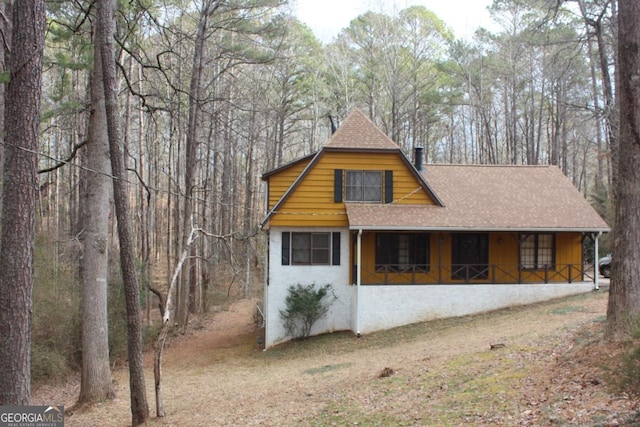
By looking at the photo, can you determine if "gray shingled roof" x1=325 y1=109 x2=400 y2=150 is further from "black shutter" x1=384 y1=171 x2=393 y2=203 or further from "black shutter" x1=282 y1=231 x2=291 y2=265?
"black shutter" x1=282 y1=231 x2=291 y2=265

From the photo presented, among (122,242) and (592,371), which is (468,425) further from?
(122,242)

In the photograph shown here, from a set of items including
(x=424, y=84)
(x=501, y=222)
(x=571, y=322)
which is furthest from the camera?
(x=424, y=84)

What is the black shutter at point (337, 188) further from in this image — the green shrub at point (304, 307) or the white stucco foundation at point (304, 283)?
the green shrub at point (304, 307)

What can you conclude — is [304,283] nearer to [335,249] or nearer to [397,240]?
[335,249]

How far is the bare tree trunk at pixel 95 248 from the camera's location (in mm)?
10898

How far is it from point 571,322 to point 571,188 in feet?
28.5

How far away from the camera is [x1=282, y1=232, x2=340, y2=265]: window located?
1792 cm

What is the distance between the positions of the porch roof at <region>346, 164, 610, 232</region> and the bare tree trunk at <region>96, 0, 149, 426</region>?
8867mm

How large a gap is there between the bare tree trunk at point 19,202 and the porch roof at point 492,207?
Answer: 446 inches

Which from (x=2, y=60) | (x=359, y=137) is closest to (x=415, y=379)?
(x=2, y=60)

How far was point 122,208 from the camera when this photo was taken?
8.91 metres

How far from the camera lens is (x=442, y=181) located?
66.7 feet

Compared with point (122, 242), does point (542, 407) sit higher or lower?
lower

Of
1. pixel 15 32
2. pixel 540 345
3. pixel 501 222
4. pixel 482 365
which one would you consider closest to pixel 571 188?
pixel 501 222
